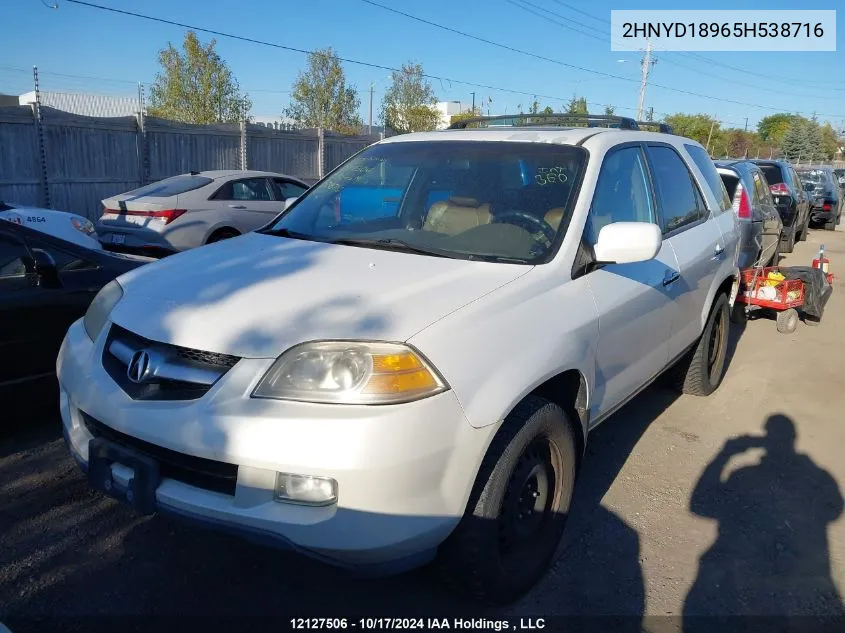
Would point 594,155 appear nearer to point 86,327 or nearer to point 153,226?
point 86,327

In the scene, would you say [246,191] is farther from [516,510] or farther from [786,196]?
[786,196]

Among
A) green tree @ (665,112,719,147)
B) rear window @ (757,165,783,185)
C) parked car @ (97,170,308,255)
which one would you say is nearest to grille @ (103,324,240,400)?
parked car @ (97,170,308,255)

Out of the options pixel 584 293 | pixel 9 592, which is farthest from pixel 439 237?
pixel 9 592

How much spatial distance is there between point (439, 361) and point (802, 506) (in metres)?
2.55

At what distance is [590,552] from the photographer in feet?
10.5

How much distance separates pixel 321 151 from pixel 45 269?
52.0ft

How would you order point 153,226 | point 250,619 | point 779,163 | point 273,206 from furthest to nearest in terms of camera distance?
point 779,163, point 273,206, point 153,226, point 250,619

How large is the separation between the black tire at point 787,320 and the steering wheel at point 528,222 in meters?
5.41

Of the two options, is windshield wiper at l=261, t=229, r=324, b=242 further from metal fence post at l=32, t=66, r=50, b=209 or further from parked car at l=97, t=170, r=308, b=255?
metal fence post at l=32, t=66, r=50, b=209

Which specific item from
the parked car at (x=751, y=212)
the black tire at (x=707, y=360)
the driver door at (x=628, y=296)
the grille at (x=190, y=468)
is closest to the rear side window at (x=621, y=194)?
the driver door at (x=628, y=296)

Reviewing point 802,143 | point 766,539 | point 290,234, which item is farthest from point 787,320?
point 802,143

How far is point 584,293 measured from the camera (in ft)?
9.89

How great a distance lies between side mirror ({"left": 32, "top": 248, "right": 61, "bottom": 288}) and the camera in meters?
4.04

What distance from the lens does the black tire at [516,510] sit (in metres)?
2.44
